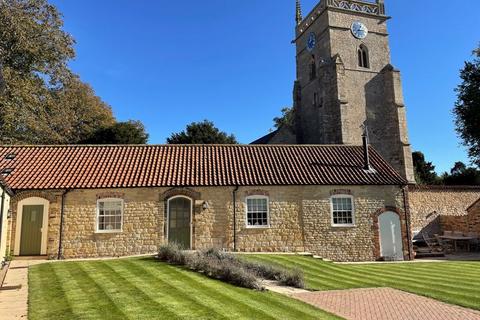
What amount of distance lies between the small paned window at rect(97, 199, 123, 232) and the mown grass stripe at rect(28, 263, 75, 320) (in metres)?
4.33

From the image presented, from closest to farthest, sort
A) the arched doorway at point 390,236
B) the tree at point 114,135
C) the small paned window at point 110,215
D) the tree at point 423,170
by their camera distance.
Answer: the small paned window at point 110,215 < the arched doorway at point 390,236 < the tree at point 114,135 < the tree at point 423,170

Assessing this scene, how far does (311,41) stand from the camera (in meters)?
40.9

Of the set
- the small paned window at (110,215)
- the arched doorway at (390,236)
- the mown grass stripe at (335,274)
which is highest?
the small paned window at (110,215)

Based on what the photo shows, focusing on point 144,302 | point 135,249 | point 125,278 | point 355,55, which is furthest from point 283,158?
point 355,55

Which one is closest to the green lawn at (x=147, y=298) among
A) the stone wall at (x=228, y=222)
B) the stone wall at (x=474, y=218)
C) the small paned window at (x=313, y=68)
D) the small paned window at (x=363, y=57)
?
the stone wall at (x=228, y=222)

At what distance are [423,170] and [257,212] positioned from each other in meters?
38.4

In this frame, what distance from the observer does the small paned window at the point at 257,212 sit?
18.1 meters

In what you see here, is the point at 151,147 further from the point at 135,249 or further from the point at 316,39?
the point at 316,39

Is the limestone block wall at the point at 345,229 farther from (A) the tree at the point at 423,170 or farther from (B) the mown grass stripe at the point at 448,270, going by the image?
(A) the tree at the point at 423,170

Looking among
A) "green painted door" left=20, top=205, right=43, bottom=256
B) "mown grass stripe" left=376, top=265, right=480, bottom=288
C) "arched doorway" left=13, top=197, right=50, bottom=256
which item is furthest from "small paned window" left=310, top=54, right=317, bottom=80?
"green painted door" left=20, top=205, right=43, bottom=256

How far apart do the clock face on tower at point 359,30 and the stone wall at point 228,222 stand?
24037 mm

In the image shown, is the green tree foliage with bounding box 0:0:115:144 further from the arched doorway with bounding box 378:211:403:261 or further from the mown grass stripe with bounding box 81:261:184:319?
the arched doorway with bounding box 378:211:403:261

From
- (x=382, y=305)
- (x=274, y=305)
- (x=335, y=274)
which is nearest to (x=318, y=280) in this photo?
(x=335, y=274)

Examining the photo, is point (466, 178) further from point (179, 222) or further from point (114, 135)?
point (114, 135)
